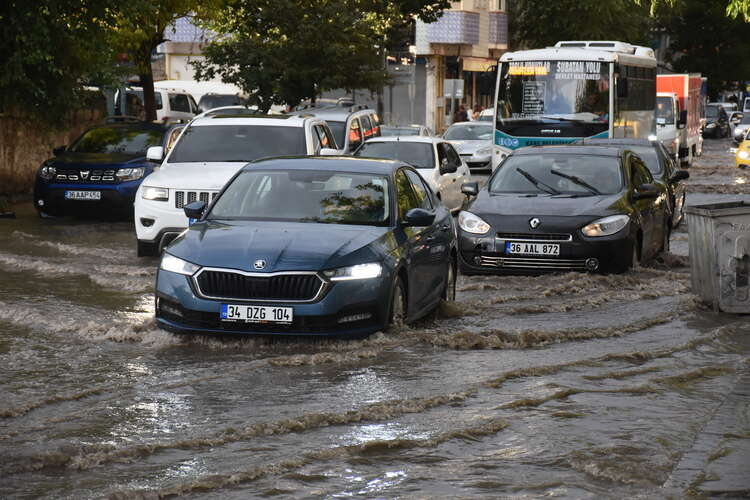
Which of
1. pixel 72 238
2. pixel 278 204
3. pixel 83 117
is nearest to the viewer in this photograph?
pixel 278 204

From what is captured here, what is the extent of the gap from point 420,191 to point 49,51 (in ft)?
36.9

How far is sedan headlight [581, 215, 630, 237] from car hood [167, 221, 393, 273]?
4420mm

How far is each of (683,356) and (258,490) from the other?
16.2ft

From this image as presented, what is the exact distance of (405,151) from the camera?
906 inches

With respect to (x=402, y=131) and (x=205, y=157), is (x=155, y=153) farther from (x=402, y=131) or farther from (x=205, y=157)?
(x=402, y=131)

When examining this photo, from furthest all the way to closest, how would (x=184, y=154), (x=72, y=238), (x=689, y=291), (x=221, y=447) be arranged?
(x=72, y=238), (x=184, y=154), (x=689, y=291), (x=221, y=447)

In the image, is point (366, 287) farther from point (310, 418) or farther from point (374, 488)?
point (374, 488)

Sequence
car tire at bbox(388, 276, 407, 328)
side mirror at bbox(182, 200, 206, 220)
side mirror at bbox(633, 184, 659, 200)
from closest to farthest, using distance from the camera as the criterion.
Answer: car tire at bbox(388, 276, 407, 328) → side mirror at bbox(182, 200, 206, 220) → side mirror at bbox(633, 184, 659, 200)

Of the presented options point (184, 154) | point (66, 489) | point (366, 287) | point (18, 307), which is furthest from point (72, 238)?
point (66, 489)

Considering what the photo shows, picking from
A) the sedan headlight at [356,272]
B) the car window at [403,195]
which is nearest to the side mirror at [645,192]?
the car window at [403,195]

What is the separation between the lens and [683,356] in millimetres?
10469

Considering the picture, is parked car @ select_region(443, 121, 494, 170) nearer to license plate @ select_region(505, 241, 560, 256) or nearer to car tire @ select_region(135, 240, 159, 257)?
car tire @ select_region(135, 240, 159, 257)

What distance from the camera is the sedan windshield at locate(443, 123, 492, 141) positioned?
37.6 m

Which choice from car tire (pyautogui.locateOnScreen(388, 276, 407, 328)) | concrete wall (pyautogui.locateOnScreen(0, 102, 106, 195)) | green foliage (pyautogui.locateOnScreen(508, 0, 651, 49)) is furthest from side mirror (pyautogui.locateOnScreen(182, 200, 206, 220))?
green foliage (pyautogui.locateOnScreen(508, 0, 651, 49))
